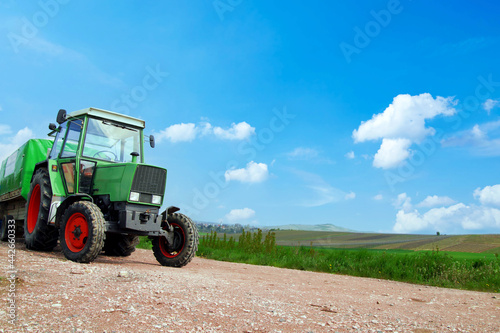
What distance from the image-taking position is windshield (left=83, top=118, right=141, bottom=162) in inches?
376

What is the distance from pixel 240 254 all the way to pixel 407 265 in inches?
246

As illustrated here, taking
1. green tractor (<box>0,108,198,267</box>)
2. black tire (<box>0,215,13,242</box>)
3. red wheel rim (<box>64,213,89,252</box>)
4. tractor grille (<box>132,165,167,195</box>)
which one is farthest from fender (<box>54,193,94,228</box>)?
black tire (<box>0,215,13,242</box>)

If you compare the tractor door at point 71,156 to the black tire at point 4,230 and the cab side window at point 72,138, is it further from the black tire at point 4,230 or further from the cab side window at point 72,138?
the black tire at point 4,230

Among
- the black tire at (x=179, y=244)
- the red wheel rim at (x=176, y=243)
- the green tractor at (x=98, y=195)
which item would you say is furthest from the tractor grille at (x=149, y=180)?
the red wheel rim at (x=176, y=243)

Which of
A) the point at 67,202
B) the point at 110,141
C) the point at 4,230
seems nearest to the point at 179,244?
the point at 67,202

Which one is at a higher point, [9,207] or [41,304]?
[9,207]

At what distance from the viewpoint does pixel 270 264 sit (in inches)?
540

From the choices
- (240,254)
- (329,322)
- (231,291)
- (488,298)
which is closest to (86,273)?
(231,291)

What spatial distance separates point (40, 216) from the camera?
935cm

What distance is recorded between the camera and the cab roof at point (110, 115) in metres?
9.57

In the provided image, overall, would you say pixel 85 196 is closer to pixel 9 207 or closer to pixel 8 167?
pixel 9 207

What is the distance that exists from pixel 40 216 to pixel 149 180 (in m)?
2.89

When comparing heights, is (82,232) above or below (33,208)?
below

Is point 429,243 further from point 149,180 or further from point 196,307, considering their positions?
point 196,307
